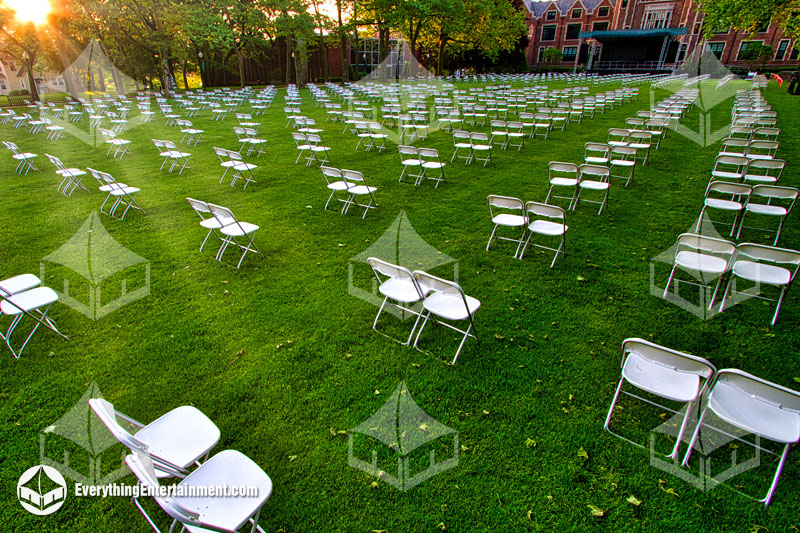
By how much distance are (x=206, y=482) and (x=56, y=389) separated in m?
2.39

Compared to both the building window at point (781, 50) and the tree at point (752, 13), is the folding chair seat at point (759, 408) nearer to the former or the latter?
the tree at point (752, 13)

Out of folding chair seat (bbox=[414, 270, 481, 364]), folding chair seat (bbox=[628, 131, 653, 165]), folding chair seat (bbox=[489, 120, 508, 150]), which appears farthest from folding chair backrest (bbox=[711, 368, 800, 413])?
folding chair seat (bbox=[489, 120, 508, 150])

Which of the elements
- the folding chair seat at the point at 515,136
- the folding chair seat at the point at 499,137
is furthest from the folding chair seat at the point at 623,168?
the folding chair seat at the point at 499,137

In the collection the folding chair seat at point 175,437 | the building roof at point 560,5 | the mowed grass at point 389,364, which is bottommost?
the mowed grass at point 389,364

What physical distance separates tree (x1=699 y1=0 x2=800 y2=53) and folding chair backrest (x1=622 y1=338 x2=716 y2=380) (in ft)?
59.5

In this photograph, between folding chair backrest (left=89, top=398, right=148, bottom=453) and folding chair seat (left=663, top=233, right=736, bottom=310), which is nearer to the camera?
folding chair backrest (left=89, top=398, right=148, bottom=453)

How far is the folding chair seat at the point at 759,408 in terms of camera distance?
2416 mm

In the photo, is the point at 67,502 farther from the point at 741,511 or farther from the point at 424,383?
the point at 741,511

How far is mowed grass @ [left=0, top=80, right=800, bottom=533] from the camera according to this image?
8.86 ft

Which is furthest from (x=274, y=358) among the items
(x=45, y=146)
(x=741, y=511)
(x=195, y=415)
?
(x=45, y=146)

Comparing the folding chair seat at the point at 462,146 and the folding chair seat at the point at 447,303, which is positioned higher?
the folding chair seat at the point at 462,146

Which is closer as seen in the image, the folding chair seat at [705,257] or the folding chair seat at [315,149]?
the folding chair seat at [705,257]

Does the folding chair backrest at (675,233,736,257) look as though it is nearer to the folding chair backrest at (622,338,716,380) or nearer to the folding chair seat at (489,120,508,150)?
the folding chair backrest at (622,338,716,380)

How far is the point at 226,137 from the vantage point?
14844mm
